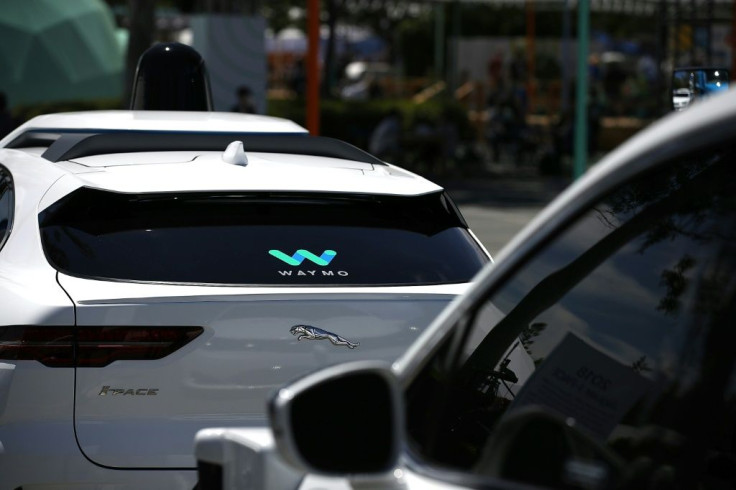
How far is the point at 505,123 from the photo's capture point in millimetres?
30969

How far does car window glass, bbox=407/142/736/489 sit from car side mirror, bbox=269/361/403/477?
18cm

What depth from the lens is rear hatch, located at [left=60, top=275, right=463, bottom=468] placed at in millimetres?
4039

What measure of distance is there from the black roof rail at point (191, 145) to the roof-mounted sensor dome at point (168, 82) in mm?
3513

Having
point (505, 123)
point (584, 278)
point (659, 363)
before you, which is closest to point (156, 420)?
point (584, 278)

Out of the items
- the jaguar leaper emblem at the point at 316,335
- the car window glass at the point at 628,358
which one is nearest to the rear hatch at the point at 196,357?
the jaguar leaper emblem at the point at 316,335

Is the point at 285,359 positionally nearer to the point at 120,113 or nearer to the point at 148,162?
the point at 148,162

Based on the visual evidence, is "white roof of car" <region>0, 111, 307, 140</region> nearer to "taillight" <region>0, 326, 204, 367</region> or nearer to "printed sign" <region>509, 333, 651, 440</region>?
"taillight" <region>0, 326, 204, 367</region>

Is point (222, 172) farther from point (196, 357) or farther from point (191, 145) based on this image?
point (191, 145)

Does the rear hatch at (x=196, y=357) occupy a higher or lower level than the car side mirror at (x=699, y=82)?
lower

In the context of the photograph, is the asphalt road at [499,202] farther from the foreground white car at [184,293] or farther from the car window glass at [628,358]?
the car window glass at [628,358]

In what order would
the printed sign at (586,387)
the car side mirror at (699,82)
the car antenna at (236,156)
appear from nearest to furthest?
the printed sign at (586,387) < the car antenna at (236,156) < the car side mirror at (699,82)

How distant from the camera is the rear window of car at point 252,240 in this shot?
4.29 m

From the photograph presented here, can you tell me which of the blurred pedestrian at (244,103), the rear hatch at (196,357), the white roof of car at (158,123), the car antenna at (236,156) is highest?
the car antenna at (236,156)

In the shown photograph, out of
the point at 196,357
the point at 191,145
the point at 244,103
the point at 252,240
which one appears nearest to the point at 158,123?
the point at 191,145
